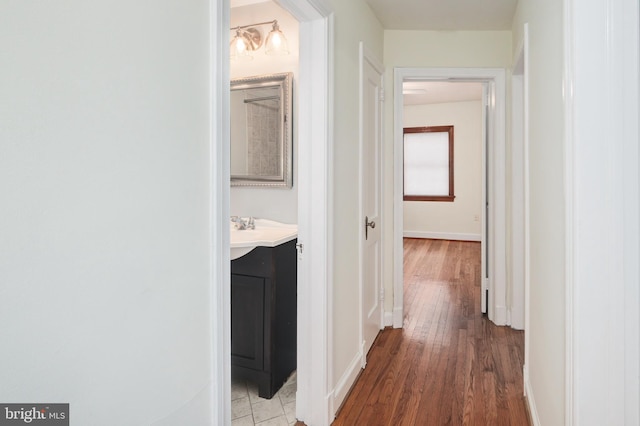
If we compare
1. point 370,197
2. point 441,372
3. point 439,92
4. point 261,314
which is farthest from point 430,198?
point 261,314

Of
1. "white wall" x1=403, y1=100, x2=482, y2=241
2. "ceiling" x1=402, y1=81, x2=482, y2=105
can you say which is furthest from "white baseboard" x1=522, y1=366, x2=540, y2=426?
"white wall" x1=403, y1=100, x2=482, y2=241

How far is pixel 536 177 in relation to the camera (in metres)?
2.06

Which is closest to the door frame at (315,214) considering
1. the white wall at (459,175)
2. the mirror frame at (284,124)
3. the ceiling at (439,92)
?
the mirror frame at (284,124)

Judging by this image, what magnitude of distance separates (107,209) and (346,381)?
6.35 ft

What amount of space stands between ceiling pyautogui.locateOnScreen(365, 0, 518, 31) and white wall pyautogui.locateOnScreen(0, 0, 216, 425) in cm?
229

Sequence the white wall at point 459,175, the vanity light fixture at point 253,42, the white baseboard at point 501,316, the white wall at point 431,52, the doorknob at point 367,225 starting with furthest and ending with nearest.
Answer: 1. the white wall at point 459,175
2. the white baseboard at point 501,316
3. the white wall at point 431,52
4. the doorknob at point 367,225
5. the vanity light fixture at point 253,42

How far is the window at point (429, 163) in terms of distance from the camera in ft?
26.2

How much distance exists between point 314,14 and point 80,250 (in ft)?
5.29

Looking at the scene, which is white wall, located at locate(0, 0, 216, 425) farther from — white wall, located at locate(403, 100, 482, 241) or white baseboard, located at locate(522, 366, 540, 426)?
white wall, located at locate(403, 100, 482, 241)

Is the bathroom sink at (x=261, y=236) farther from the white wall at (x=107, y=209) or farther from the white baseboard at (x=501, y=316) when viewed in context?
the white baseboard at (x=501, y=316)

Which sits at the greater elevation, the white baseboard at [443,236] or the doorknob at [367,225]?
the doorknob at [367,225]

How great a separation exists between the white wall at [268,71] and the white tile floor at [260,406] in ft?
3.45

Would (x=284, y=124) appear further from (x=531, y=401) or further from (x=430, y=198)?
(x=430, y=198)

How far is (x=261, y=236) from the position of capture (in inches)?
94.1
